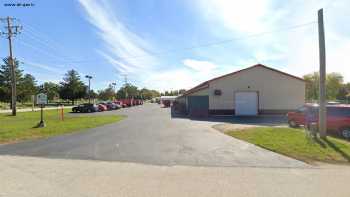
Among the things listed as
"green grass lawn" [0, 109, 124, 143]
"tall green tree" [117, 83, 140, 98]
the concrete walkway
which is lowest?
the concrete walkway

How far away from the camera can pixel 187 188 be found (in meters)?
5.96

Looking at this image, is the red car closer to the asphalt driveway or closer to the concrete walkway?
the asphalt driveway

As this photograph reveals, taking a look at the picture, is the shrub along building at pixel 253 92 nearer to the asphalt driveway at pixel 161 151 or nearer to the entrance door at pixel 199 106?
the entrance door at pixel 199 106

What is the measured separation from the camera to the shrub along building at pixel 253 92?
29.6 meters

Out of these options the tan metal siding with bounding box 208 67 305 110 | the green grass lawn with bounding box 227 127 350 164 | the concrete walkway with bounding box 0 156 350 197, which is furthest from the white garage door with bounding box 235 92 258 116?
the concrete walkway with bounding box 0 156 350 197

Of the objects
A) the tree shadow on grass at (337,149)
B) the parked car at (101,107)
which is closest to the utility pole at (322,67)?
the tree shadow on grass at (337,149)

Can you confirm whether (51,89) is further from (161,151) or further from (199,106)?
(161,151)

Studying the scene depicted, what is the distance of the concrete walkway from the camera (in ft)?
18.6

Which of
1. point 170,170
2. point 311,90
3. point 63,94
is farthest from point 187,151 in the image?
point 63,94

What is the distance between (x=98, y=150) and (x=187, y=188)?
5.41 m

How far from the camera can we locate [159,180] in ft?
21.6

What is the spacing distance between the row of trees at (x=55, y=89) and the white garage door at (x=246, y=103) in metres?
56.2

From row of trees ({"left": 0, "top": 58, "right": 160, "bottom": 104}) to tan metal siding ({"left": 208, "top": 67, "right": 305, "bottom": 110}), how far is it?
5492 centimetres

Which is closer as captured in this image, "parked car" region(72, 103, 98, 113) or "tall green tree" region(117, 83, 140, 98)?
"parked car" region(72, 103, 98, 113)
